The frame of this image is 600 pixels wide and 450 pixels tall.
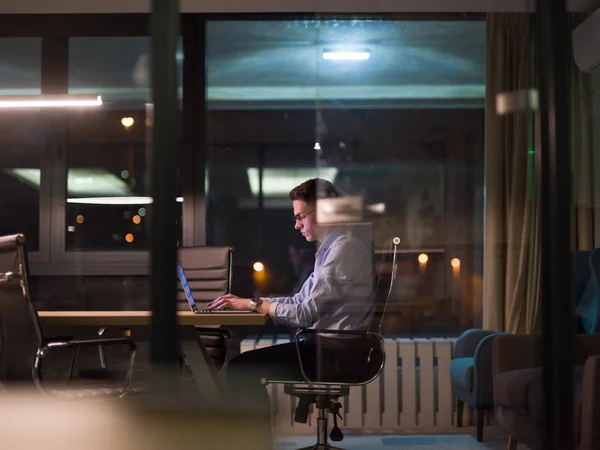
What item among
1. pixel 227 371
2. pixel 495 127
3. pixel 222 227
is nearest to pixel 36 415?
pixel 227 371

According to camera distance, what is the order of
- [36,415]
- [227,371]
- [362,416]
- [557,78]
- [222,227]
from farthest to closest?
[222,227] → [362,416] → [227,371] → [36,415] → [557,78]

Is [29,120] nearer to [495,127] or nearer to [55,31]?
[55,31]

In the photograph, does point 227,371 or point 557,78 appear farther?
point 227,371

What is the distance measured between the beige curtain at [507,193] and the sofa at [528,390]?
125 cm

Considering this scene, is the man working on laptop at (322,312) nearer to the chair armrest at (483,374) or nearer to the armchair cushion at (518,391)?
the armchair cushion at (518,391)

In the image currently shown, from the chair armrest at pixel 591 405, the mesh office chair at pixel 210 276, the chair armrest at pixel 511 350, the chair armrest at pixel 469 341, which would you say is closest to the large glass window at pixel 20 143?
the mesh office chair at pixel 210 276

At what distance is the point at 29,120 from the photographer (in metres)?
5.54

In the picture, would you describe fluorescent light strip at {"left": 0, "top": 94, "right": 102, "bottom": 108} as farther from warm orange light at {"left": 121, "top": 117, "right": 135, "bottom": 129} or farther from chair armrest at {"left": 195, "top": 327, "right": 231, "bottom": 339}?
chair armrest at {"left": 195, "top": 327, "right": 231, "bottom": 339}

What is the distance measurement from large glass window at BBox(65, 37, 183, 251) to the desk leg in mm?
1831

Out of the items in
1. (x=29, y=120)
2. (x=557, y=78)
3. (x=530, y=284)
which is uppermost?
(x=29, y=120)

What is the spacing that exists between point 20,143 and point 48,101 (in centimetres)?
43

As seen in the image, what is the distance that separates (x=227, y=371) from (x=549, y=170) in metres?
2.09

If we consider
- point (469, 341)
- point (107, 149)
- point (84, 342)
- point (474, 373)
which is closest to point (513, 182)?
point (469, 341)

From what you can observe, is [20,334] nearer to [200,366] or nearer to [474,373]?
[200,366]
